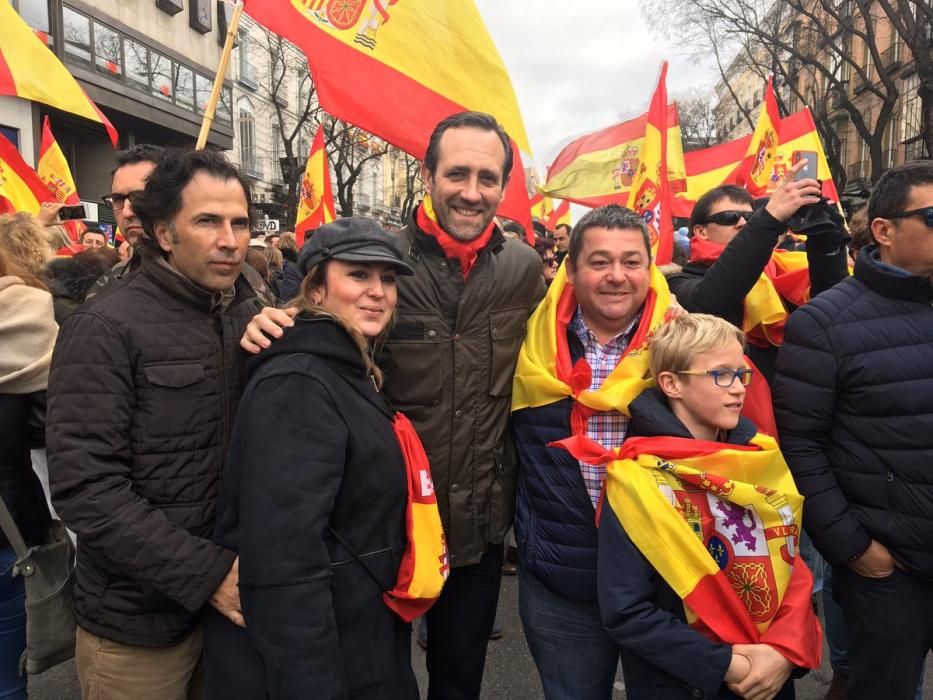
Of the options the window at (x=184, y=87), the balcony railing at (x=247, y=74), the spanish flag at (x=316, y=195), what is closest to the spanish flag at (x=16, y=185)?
the spanish flag at (x=316, y=195)

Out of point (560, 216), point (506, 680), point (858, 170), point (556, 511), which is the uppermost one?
point (858, 170)

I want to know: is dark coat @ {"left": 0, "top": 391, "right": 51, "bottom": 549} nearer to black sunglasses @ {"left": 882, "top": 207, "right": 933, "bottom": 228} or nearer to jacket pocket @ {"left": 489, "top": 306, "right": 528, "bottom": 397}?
jacket pocket @ {"left": 489, "top": 306, "right": 528, "bottom": 397}

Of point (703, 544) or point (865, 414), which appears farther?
point (865, 414)

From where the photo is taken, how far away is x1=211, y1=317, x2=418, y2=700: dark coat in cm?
155

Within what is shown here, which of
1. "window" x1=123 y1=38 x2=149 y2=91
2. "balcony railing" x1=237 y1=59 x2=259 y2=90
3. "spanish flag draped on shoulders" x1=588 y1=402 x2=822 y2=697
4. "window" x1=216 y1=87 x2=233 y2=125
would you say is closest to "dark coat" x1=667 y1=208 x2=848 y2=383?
"spanish flag draped on shoulders" x1=588 y1=402 x2=822 y2=697

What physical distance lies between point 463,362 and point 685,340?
72 centimetres

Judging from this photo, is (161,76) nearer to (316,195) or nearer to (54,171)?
(316,195)

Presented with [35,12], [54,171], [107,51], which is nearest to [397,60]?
[54,171]

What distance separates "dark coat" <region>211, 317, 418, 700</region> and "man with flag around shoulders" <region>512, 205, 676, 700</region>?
1.80ft

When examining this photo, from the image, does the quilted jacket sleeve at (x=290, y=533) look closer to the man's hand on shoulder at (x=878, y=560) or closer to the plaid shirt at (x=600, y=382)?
the plaid shirt at (x=600, y=382)

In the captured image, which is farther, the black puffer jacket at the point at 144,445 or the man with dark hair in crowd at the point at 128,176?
the man with dark hair in crowd at the point at 128,176

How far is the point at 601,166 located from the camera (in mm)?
5598

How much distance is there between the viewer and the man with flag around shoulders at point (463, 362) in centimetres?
222

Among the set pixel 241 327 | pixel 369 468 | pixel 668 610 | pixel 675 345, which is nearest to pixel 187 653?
pixel 369 468
